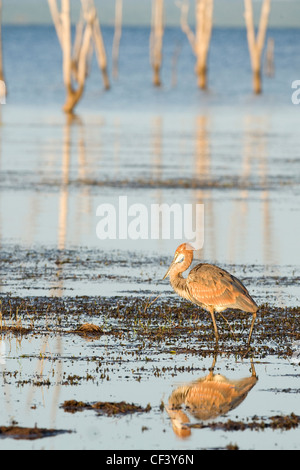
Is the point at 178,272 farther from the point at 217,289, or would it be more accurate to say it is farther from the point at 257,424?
the point at 257,424

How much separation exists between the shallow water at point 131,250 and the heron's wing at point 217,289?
0.43 metres

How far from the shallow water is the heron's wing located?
43 cm

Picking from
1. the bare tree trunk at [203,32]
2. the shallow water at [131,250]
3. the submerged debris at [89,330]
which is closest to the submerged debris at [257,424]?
the shallow water at [131,250]

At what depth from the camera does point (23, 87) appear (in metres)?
70.7

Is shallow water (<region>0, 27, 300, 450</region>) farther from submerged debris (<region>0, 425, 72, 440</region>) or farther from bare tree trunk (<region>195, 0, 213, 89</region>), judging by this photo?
bare tree trunk (<region>195, 0, 213, 89</region>)

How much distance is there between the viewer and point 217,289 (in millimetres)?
10305

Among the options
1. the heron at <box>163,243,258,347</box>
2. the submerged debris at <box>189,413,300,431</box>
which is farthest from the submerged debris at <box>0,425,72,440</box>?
the heron at <box>163,243,258,347</box>

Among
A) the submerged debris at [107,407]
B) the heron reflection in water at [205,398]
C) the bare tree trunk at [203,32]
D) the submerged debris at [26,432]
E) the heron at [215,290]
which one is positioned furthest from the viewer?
the bare tree trunk at [203,32]

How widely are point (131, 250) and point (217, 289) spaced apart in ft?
20.5

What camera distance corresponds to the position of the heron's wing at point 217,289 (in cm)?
1020

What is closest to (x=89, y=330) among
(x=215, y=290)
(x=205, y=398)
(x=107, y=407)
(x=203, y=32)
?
(x=215, y=290)

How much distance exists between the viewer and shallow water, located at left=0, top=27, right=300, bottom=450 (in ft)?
27.2

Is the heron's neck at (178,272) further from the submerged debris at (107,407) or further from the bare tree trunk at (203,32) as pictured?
the bare tree trunk at (203,32)
